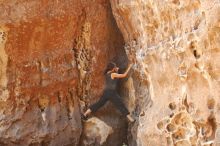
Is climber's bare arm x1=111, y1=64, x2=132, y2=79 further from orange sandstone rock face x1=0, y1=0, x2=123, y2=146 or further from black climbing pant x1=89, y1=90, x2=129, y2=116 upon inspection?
orange sandstone rock face x1=0, y1=0, x2=123, y2=146

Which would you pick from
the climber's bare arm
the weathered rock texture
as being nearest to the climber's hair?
A: the climber's bare arm

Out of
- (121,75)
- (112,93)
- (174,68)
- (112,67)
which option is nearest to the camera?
(174,68)

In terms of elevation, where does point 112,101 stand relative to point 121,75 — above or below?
below

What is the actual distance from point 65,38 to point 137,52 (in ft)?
4.20

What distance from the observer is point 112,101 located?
7.16 meters

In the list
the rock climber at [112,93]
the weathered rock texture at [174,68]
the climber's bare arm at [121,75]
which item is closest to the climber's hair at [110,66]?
the rock climber at [112,93]

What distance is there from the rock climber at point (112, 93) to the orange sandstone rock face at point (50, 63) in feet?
0.82

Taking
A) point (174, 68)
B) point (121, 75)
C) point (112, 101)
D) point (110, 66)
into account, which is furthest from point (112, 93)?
point (174, 68)

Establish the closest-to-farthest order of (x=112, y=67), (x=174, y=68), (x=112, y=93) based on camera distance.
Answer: (x=174, y=68) → (x=112, y=93) → (x=112, y=67)

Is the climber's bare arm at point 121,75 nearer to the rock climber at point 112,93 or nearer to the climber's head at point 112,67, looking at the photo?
the rock climber at point 112,93

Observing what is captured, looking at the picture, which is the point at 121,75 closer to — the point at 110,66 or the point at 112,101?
the point at 110,66

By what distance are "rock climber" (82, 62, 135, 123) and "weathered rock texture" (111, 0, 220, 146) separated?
266 mm

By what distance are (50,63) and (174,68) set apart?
2203 mm

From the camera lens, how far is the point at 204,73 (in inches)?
210
